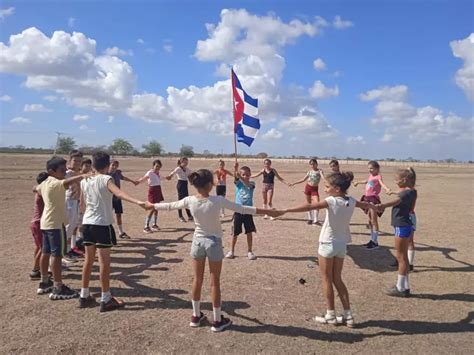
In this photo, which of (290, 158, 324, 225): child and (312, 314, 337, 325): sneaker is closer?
(312, 314, 337, 325): sneaker

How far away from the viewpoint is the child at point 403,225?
584 cm

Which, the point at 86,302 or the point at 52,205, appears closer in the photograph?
the point at 86,302

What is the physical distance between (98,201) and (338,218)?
3313 millimetres

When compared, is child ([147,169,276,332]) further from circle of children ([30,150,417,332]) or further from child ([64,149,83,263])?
child ([64,149,83,263])

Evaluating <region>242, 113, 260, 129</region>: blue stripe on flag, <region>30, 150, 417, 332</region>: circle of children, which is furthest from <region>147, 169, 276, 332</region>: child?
<region>242, 113, 260, 129</region>: blue stripe on flag

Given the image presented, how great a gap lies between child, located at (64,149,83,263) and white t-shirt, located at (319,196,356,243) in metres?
5.14

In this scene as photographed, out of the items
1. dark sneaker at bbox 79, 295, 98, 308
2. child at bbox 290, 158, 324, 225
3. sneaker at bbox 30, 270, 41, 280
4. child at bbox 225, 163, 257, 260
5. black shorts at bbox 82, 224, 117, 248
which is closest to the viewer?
black shorts at bbox 82, 224, 117, 248

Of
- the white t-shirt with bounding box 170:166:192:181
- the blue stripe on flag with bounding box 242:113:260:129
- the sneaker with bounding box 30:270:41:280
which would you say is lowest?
the sneaker with bounding box 30:270:41:280

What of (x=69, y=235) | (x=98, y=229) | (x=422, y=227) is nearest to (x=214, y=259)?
(x=98, y=229)

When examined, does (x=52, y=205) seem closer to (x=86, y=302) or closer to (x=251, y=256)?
(x=86, y=302)

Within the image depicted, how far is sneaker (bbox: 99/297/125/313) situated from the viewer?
5113 mm

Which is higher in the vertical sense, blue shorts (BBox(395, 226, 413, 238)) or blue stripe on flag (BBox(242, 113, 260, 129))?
blue stripe on flag (BBox(242, 113, 260, 129))

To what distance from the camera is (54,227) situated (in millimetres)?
5570

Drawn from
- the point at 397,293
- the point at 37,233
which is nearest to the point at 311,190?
the point at 397,293
